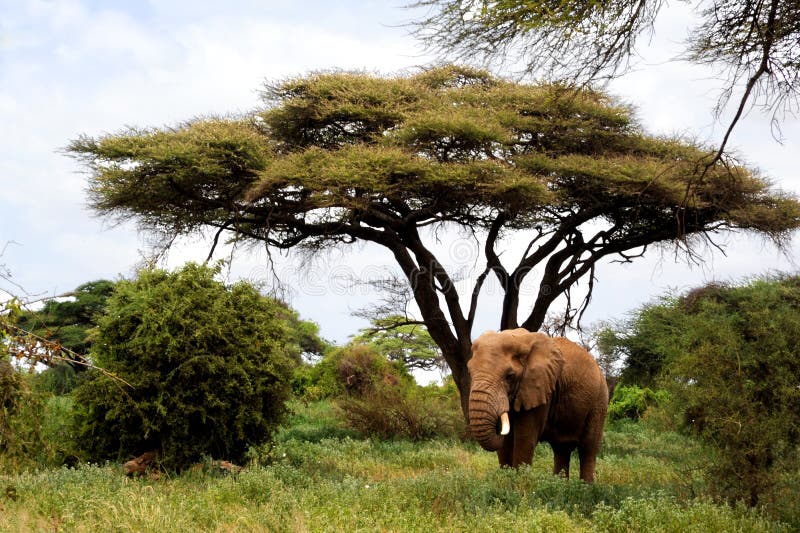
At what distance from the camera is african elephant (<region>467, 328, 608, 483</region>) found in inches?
406

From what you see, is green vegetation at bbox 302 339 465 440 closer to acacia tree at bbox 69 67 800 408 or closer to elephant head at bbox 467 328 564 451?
acacia tree at bbox 69 67 800 408

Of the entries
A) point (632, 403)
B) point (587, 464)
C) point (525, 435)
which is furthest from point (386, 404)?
point (632, 403)

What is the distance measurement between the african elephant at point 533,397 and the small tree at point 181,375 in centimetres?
386

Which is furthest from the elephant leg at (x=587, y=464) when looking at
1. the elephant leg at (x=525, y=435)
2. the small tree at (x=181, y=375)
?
the small tree at (x=181, y=375)

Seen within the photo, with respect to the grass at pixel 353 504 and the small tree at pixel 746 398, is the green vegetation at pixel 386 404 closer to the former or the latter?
the grass at pixel 353 504

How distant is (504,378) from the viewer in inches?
411

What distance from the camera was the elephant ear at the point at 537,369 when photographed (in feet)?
34.5

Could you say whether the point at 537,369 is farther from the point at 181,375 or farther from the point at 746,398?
the point at 181,375

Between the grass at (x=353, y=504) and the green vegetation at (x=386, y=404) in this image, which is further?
the green vegetation at (x=386, y=404)

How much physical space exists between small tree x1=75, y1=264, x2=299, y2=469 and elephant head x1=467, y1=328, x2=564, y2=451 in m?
3.88

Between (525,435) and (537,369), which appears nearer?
(537,369)

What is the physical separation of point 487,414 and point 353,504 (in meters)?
2.12

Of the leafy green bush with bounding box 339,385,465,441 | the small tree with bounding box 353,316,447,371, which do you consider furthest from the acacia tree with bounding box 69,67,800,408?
the small tree with bounding box 353,316,447,371

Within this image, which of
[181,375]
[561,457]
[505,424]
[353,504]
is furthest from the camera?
[181,375]
